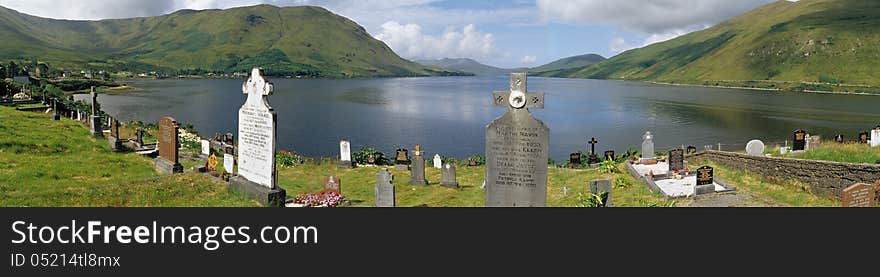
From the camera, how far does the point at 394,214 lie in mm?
6836

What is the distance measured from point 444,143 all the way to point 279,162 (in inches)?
980

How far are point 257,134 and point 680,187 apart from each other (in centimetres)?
1215

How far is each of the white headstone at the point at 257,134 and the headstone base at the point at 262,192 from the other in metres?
0.11

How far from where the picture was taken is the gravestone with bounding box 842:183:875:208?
11.0 metres

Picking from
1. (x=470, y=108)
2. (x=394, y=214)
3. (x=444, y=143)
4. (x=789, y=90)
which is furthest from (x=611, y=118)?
(x=789, y=90)

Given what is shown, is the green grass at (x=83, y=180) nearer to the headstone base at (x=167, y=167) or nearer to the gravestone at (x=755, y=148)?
the headstone base at (x=167, y=167)

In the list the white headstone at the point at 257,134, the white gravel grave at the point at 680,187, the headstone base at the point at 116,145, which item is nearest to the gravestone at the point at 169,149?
the headstone base at the point at 116,145

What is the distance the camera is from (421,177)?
1927cm

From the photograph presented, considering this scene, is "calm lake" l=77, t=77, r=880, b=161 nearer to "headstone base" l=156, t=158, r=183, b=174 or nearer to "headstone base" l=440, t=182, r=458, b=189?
"headstone base" l=156, t=158, r=183, b=174

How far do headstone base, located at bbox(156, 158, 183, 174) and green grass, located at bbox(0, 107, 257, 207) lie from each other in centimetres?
27

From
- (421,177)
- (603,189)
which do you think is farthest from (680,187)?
(421,177)

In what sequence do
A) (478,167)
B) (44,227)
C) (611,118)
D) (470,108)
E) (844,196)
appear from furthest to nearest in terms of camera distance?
(470,108), (611,118), (478,167), (844,196), (44,227)

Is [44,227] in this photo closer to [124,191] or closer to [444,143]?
[124,191]

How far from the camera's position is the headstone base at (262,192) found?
12.5 m
